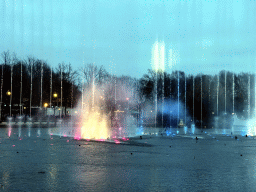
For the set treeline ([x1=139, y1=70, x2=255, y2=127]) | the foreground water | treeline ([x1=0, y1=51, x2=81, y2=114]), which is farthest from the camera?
treeline ([x1=0, y1=51, x2=81, y2=114])

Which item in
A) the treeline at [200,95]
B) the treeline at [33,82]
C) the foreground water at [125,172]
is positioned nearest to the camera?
the foreground water at [125,172]

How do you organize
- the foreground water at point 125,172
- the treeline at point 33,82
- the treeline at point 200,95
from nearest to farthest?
the foreground water at point 125,172, the treeline at point 200,95, the treeline at point 33,82

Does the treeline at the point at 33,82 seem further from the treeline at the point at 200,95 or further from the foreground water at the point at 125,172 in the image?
the foreground water at the point at 125,172

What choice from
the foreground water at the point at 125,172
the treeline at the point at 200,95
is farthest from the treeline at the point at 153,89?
the foreground water at the point at 125,172

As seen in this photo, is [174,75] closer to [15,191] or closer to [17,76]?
[17,76]

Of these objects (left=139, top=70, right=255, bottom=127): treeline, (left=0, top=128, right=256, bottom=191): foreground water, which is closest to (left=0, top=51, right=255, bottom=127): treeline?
(left=139, top=70, right=255, bottom=127): treeline

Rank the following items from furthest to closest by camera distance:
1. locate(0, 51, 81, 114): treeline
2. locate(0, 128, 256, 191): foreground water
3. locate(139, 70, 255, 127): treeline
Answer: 1. locate(0, 51, 81, 114): treeline
2. locate(139, 70, 255, 127): treeline
3. locate(0, 128, 256, 191): foreground water

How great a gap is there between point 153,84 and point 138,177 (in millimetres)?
74728

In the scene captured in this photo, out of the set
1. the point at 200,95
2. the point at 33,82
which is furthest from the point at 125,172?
the point at 33,82

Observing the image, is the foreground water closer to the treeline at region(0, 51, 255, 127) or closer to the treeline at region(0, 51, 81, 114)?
the treeline at region(0, 51, 255, 127)

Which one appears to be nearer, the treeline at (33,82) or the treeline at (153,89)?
the treeline at (153,89)

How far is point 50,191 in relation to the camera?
7602 millimetres

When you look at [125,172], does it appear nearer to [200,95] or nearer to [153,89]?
[200,95]

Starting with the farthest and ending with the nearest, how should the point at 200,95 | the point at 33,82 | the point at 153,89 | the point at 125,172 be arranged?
the point at 153,89 < the point at 33,82 < the point at 200,95 < the point at 125,172
